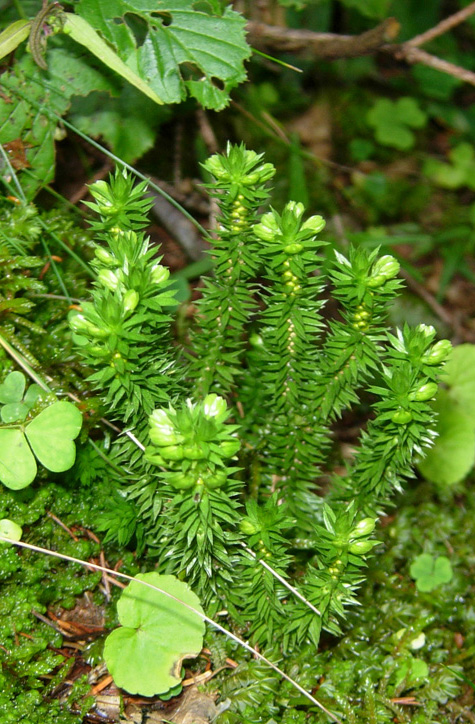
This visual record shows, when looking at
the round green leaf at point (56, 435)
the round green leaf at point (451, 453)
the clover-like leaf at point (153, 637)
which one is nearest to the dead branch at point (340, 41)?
the round green leaf at point (451, 453)

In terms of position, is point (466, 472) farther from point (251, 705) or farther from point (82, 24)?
point (82, 24)

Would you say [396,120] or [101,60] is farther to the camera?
[396,120]

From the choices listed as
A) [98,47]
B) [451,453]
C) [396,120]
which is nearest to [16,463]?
[98,47]

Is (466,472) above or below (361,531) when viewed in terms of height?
below

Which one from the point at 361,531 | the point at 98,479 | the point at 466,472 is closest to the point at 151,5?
the point at 98,479

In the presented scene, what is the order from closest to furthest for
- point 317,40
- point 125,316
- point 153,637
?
point 125,316 < point 153,637 < point 317,40

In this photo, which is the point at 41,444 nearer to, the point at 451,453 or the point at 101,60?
the point at 101,60

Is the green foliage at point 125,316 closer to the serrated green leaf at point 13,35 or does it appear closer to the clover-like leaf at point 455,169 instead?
the serrated green leaf at point 13,35
